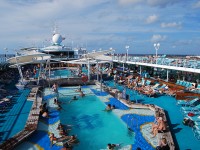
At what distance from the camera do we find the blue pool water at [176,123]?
8.00 meters

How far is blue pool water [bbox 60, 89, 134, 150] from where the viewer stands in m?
8.55

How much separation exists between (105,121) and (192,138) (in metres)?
3.91

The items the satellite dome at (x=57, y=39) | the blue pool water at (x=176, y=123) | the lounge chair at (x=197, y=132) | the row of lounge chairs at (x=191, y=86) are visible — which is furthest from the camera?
the satellite dome at (x=57, y=39)

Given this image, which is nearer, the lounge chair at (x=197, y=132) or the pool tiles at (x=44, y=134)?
the pool tiles at (x=44, y=134)

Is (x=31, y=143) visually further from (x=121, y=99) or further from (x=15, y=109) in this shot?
(x=121, y=99)

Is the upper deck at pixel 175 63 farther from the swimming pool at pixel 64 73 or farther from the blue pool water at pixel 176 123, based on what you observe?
the swimming pool at pixel 64 73

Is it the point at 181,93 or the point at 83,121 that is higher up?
the point at 181,93

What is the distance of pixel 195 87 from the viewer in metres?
14.9

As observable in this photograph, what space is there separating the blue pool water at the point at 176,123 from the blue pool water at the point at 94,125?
5.67 ft

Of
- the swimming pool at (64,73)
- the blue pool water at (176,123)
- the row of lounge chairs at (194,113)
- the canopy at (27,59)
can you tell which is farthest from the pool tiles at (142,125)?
the swimming pool at (64,73)

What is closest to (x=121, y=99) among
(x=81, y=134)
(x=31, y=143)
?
(x=81, y=134)

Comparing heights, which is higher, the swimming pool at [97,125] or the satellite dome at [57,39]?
the satellite dome at [57,39]

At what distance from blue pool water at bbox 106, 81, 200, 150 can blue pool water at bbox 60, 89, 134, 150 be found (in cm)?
173

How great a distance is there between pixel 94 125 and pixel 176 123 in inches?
139
